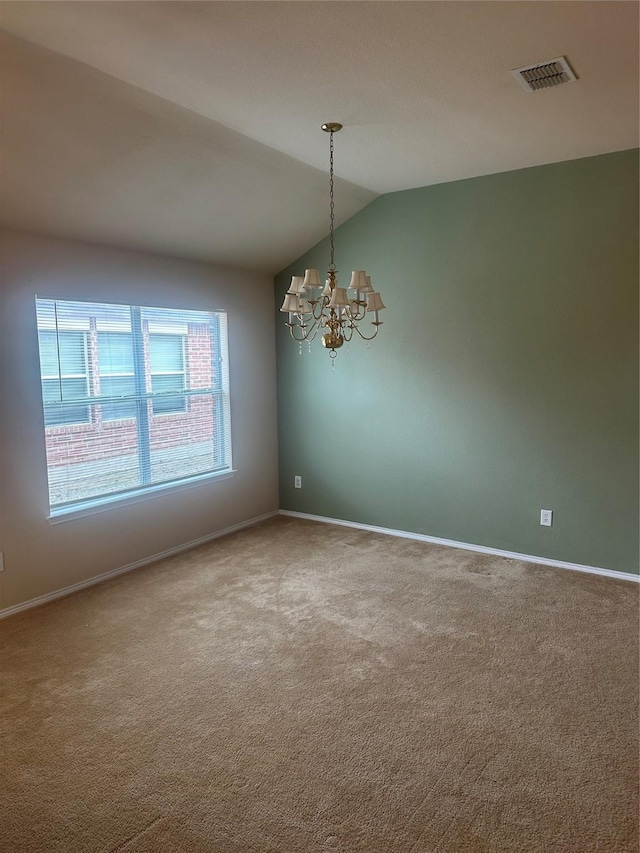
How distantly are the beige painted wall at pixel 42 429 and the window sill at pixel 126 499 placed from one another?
0.04m

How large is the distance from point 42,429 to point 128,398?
27.8 inches

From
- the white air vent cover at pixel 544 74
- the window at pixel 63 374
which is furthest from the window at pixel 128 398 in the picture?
the white air vent cover at pixel 544 74

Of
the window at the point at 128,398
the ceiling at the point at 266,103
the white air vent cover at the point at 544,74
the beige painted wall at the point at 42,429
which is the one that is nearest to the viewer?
the ceiling at the point at 266,103

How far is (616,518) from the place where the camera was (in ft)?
12.7

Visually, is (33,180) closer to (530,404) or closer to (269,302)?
(269,302)

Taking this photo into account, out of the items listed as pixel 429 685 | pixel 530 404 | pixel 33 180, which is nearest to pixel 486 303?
pixel 530 404

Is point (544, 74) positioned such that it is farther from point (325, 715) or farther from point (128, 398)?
point (128, 398)

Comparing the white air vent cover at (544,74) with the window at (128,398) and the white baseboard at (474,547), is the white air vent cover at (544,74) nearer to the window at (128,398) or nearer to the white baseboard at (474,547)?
the window at (128,398)

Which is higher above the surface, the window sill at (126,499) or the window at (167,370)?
the window at (167,370)

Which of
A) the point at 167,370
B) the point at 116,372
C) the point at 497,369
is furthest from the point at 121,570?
the point at 497,369

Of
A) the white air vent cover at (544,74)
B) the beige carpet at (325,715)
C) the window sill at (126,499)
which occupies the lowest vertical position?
the beige carpet at (325,715)

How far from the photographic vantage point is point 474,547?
4.46 m

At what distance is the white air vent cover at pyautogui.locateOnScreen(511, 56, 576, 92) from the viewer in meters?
2.48

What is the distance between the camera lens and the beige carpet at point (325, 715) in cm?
192
